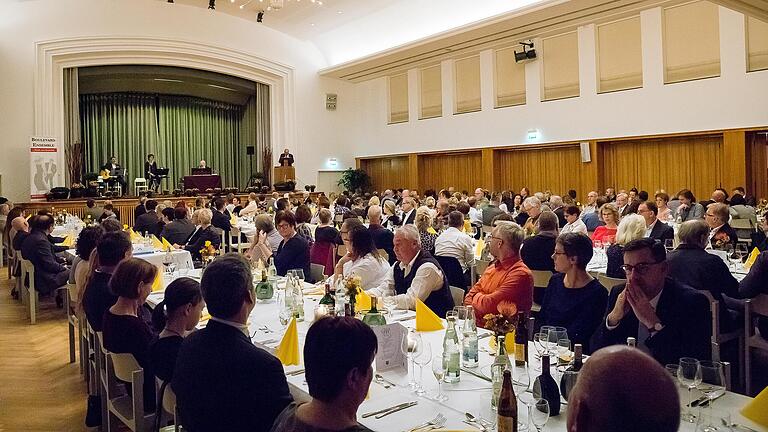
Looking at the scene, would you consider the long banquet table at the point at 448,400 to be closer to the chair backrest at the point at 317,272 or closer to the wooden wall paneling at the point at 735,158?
the chair backrest at the point at 317,272

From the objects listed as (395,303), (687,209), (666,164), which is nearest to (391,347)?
(395,303)

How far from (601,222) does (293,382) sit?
729 centimetres

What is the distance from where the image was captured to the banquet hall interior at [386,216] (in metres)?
2.28

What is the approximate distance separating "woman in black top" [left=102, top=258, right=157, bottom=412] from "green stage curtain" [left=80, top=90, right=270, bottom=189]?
18.0 m

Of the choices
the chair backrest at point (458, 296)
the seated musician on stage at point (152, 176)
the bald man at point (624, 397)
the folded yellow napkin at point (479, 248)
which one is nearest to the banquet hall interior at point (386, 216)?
the bald man at point (624, 397)

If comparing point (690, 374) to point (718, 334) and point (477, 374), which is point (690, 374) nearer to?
point (477, 374)

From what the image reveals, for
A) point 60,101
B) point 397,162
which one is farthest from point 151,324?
point 397,162

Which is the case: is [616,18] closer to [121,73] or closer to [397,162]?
[397,162]

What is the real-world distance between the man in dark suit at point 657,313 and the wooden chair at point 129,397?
96.4 inches

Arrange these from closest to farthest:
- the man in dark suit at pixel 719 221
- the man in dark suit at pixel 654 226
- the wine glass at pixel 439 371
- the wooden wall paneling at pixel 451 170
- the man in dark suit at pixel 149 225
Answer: the wine glass at pixel 439 371
the man in dark suit at pixel 719 221
the man in dark suit at pixel 654 226
the man in dark suit at pixel 149 225
the wooden wall paneling at pixel 451 170

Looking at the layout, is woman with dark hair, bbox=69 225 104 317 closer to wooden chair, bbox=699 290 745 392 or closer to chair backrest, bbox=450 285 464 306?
chair backrest, bbox=450 285 464 306

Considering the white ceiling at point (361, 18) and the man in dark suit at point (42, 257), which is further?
the white ceiling at point (361, 18)

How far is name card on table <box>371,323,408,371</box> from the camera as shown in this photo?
9.13ft

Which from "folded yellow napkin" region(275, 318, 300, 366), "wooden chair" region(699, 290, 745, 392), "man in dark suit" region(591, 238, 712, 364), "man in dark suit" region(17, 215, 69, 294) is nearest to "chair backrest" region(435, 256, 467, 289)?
"wooden chair" region(699, 290, 745, 392)
